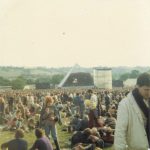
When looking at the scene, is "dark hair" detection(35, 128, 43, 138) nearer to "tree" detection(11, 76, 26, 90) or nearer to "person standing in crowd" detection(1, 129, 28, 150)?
"person standing in crowd" detection(1, 129, 28, 150)

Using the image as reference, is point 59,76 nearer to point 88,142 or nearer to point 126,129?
point 88,142

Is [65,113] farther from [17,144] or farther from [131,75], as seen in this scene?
[17,144]

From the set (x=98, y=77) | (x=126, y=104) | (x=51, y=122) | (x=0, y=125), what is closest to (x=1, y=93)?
(x=0, y=125)

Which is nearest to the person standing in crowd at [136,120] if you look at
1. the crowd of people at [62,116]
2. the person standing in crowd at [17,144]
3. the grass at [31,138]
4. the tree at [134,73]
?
the crowd of people at [62,116]

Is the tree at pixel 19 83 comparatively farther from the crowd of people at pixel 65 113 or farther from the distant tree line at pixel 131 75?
the distant tree line at pixel 131 75

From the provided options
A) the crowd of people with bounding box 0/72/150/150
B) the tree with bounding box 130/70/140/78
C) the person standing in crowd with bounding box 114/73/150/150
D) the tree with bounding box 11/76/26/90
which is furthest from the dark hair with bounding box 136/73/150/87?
the tree with bounding box 11/76/26/90
